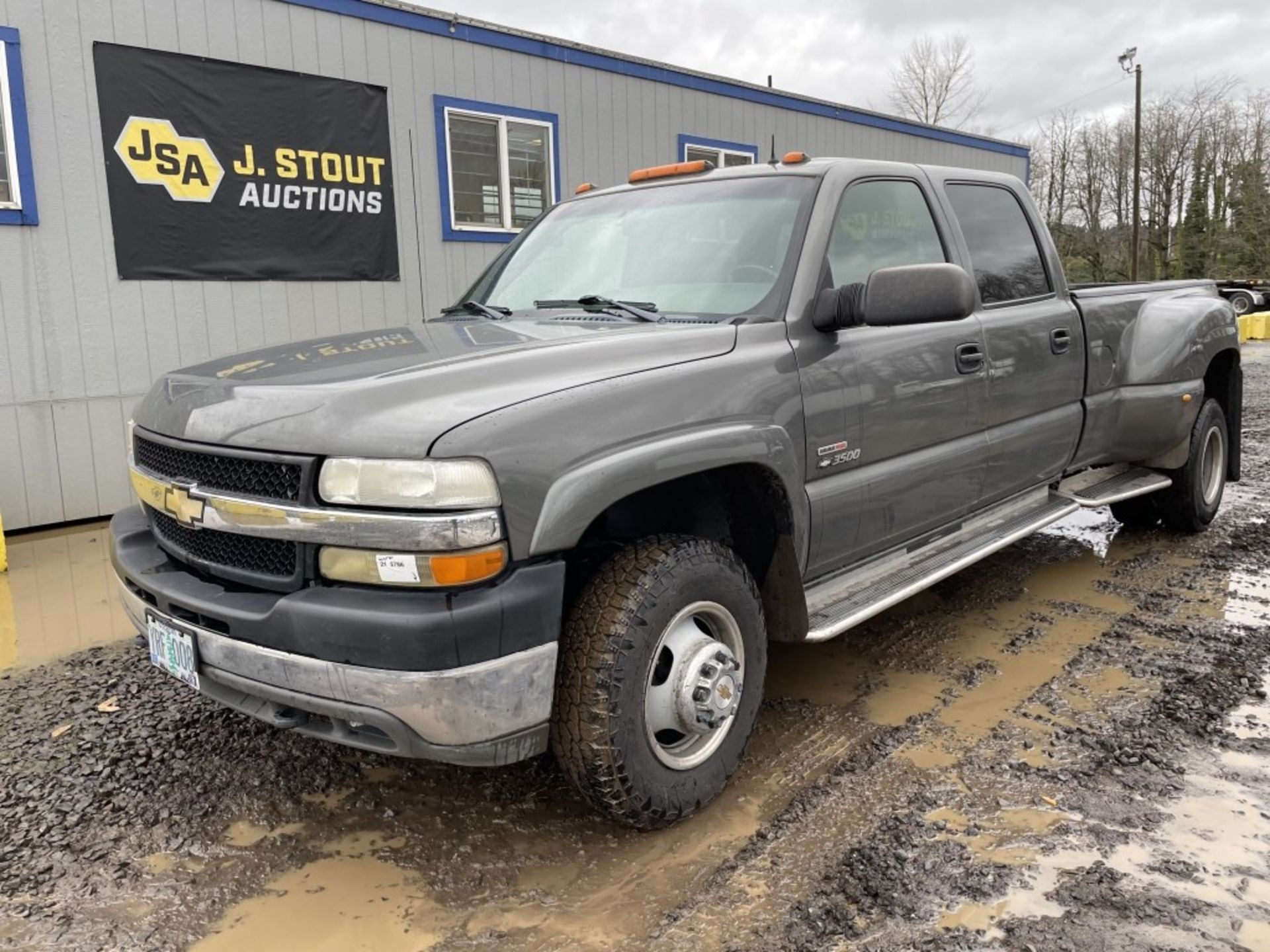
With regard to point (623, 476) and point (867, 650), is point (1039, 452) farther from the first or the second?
point (623, 476)

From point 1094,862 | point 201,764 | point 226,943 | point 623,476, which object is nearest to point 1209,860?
point 1094,862

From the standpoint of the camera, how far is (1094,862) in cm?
250

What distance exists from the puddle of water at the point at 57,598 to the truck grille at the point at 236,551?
2055mm

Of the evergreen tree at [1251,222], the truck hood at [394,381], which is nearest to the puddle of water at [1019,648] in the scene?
the truck hood at [394,381]

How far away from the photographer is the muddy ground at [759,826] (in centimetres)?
233

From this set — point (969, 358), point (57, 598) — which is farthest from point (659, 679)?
point (57, 598)

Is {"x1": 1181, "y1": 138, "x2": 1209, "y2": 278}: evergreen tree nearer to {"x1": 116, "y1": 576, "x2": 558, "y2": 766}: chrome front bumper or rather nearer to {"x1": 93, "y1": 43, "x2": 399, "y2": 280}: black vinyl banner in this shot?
{"x1": 93, "y1": 43, "x2": 399, "y2": 280}: black vinyl banner

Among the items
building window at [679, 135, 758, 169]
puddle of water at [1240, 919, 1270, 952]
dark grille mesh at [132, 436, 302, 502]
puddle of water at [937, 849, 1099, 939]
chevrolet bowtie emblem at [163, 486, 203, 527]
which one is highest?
building window at [679, 135, 758, 169]

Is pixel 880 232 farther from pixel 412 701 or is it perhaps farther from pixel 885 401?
pixel 412 701

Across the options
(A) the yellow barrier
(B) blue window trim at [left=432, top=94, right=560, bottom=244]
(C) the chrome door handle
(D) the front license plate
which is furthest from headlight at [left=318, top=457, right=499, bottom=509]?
(A) the yellow barrier

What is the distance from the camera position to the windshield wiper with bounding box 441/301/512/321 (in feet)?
11.8

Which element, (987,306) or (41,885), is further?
(987,306)

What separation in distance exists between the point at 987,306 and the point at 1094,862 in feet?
7.68

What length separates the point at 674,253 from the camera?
346 centimetres
